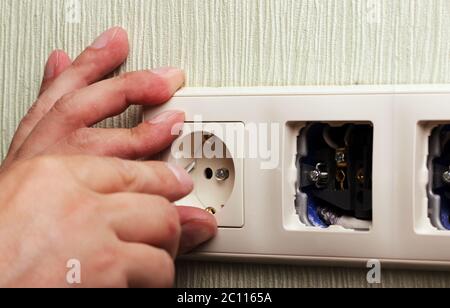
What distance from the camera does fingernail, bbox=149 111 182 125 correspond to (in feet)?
1.44

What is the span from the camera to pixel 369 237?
1.35 feet

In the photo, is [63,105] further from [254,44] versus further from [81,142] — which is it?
[254,44]

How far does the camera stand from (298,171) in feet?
1.42

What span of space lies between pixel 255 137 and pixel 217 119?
0.10ft

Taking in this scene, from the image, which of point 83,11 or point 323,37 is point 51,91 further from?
point 323,37

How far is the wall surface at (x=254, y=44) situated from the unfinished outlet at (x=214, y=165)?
0.13 feet

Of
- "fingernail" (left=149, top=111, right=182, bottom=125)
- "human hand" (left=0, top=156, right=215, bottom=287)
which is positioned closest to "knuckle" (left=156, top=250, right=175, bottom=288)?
"human hand" (left=0, top=156, right=215, bottom=287)

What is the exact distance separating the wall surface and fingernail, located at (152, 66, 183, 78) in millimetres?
14

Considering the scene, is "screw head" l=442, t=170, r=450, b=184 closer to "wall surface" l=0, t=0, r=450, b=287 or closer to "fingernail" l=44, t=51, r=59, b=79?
"wall surface" l=0, t=0, r=450, b=287

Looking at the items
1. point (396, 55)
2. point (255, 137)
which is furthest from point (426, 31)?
point (255, 137)

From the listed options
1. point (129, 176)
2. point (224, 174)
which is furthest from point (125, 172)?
point (224, 174)

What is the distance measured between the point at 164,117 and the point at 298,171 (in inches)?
3.8

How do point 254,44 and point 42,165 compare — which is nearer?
point 42,165

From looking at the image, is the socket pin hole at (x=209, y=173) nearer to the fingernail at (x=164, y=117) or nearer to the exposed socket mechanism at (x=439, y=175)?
the fingernail at (x=164, y=117)
